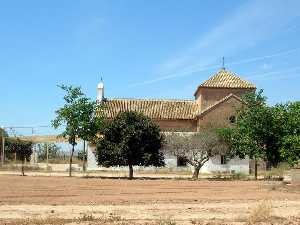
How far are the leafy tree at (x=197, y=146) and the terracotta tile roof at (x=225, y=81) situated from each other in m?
14.9

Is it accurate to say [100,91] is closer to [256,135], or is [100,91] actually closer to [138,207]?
[256,135]

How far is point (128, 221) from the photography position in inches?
→ 637

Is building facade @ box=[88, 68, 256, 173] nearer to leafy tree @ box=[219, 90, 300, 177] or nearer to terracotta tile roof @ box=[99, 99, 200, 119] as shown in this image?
terracotta tile roof @ box=[99, 99, 200, 119]

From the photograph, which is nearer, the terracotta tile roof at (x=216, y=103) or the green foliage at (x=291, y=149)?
the green foliage at (x=291, y=149)

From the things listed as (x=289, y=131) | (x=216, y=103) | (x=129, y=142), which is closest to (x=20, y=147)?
(x=216, y=103)

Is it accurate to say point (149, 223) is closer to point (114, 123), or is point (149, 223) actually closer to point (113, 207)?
point (113, 207)

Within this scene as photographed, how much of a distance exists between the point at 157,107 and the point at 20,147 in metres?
20.3

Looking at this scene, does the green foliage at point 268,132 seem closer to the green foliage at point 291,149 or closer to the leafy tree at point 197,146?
the green foliage at point 291,149

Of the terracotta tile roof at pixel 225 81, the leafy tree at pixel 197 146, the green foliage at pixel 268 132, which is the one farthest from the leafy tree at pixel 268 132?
the terracotta tile roof at pixel 225 81

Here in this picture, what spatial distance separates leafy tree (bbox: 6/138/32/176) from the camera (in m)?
73.2

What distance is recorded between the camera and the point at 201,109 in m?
65.8

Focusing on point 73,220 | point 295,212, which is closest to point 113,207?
point 73,220

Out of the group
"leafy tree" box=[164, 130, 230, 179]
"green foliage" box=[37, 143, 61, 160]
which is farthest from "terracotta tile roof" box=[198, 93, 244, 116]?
"green foliage" box=[37, 143, 61, 160]

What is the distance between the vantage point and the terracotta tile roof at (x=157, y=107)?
6581cm
